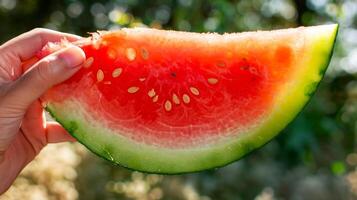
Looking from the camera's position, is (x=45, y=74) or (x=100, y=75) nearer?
(x=45, y=74)

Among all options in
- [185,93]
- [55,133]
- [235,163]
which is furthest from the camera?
[235,163]

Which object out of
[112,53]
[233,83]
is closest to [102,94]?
[112,53]

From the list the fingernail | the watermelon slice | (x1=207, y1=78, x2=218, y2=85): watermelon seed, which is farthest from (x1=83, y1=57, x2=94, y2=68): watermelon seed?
(x1=207, y1=78, x2=218, y2=85): watermelon seed

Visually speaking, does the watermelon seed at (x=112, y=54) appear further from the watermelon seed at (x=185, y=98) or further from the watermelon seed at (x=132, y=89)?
the watermelon seed at (x=185, y=98)

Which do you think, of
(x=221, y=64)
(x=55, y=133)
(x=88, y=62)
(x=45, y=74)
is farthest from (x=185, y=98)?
(x=55, y=133)

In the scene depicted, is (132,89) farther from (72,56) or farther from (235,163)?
(235,163)
